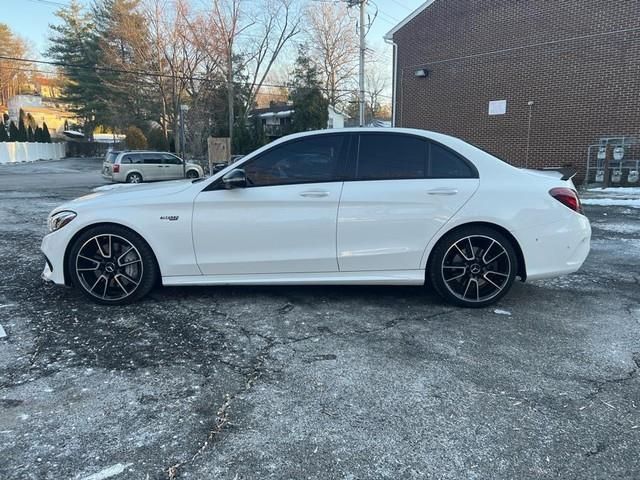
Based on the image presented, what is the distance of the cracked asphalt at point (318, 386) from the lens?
2271mm

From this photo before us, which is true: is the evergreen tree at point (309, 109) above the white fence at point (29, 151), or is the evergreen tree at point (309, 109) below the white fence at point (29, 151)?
above

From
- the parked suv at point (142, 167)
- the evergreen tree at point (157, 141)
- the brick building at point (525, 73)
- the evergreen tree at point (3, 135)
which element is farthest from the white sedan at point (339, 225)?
the evergreen tree at point (3, 135)

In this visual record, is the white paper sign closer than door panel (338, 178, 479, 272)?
No

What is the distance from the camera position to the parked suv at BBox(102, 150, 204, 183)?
21.7 m

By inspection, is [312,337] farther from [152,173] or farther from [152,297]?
[152,173]

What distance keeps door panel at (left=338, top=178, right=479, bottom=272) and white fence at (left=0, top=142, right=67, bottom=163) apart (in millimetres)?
44190

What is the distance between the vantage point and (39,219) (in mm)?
9734

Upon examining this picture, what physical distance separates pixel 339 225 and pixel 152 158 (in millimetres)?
20433

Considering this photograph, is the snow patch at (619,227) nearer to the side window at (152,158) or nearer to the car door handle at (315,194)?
the car door handle at (315,194)

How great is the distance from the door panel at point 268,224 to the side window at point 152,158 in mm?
19748

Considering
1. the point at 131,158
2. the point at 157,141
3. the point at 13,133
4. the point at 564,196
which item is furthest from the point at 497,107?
the point at 13,133

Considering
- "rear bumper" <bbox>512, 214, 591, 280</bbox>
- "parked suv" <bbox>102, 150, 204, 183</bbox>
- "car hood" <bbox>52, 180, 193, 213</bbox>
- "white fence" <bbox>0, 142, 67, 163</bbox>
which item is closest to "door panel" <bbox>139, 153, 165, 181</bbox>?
"parked suv" <bbox>102, 150, 204, 183</bbox>

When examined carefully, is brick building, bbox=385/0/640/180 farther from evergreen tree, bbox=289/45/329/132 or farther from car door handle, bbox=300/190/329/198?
evergreen tree, bbox=289/45/329/132

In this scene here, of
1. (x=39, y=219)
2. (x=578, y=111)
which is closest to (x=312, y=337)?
(x=39, y=219)
